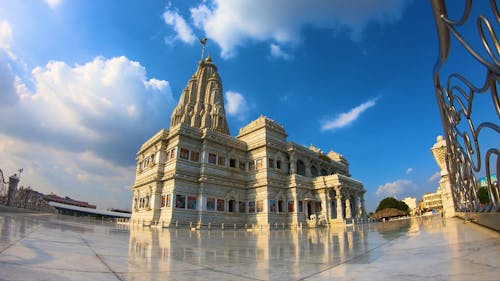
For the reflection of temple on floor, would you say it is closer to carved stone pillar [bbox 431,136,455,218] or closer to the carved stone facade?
carved stone pillar [bbox 431,136,455,218]

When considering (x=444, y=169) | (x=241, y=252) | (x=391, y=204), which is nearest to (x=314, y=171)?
(x=444, y=169)

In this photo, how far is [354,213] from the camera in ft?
168

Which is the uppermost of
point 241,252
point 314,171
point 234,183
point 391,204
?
point 314,171

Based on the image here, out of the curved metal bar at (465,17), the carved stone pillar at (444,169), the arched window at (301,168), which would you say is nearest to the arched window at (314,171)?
the arched window at (301,168)

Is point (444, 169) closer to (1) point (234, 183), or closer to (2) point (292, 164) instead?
(2) point (292, 164)

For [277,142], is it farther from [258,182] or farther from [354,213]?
[354,213]

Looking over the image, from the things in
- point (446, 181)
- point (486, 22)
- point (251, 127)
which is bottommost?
point (446, 181)

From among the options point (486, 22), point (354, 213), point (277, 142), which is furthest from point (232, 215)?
point (486, 22)

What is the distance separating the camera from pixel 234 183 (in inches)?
1657

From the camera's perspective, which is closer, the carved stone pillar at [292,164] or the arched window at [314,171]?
the carved stone pillar at [292,164]

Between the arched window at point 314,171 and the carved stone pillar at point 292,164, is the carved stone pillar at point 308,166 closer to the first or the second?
the arched window at point 314,171

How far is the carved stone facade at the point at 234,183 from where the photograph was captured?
37.3m

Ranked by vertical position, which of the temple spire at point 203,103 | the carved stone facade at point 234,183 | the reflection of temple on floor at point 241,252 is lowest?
the reflection of temple on floor at point 241,252

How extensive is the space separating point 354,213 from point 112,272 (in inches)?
2089
